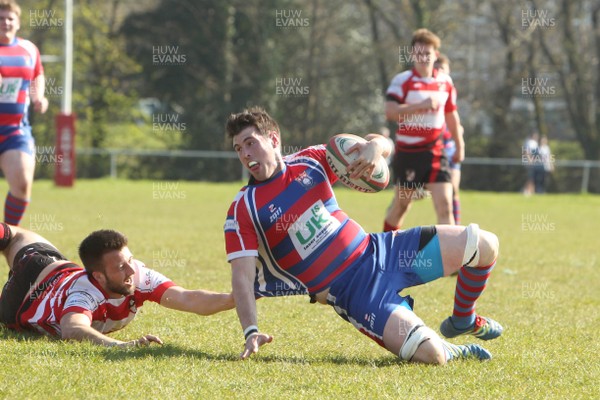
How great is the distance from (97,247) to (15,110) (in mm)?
3786

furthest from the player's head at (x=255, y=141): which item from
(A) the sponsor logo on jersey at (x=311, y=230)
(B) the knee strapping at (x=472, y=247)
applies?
(B) the knee strapping at (x=472, y=247)

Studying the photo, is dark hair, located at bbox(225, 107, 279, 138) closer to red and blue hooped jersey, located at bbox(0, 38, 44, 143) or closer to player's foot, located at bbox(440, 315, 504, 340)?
player's foot, located at bbox(440, 315, 504, 340)

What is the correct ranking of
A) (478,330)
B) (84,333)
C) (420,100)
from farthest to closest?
(420,100) < (478,330) < (84,333)

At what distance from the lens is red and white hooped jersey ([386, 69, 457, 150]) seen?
367 inches

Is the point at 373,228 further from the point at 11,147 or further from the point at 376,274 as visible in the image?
the point at 376,274

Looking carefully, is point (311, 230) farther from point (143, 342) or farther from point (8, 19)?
point (8, 19)

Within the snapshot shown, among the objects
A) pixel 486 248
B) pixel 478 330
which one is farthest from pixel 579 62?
pixel 486 248

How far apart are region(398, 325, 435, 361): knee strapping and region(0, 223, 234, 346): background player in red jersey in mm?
1071

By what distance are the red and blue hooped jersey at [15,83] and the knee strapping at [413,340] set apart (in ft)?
16.4

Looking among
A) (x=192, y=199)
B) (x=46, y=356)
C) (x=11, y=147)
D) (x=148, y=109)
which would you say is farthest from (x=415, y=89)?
(x=148, y=109)

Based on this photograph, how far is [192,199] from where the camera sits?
66.7 feet

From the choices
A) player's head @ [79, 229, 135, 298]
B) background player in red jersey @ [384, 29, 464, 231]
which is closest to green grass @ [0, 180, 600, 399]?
player's head @ [79, 229, 135, 298]

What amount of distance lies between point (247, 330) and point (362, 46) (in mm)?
32404

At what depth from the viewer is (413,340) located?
4.71 metres
